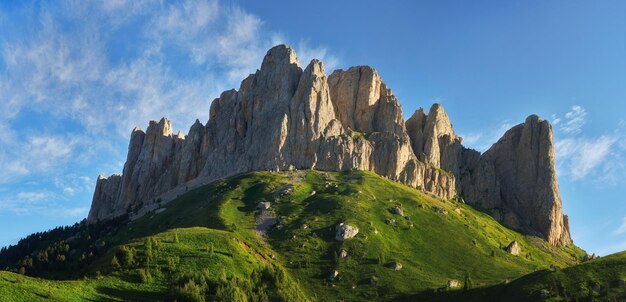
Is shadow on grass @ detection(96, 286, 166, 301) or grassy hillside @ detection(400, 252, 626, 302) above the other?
grassy hillside @ detection(400, 252, 626, 302)

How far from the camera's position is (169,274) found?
10194 cm

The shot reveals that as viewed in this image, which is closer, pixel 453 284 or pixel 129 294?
pixel 129 294

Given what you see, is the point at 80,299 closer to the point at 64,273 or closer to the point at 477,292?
the point at 64,273

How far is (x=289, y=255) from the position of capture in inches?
5846

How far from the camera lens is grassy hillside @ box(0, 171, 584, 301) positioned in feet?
303

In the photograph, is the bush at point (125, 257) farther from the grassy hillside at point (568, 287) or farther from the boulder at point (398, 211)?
the boulder at point (398, 211)

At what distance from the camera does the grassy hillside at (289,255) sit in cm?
9244

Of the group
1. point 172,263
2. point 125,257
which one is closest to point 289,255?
point 172,263

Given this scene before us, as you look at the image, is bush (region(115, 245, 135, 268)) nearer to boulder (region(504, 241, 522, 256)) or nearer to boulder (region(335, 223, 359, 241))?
boulder (region(335, 223, 359, 241))

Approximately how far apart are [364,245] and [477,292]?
40851mm

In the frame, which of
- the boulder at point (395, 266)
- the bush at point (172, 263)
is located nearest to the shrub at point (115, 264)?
the bush at point (172, 263)

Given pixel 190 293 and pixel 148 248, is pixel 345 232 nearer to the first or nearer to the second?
pixel 148 248

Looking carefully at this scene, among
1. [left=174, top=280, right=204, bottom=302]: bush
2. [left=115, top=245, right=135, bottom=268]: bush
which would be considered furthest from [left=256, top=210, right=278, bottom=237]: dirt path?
[left=174, top=280, right=204, bottom=302]: bush

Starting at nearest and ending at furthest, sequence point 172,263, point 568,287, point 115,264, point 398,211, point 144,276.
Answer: point 144,276 → point 115,264 → point 172,263 → point 568,287 → point 398,211
